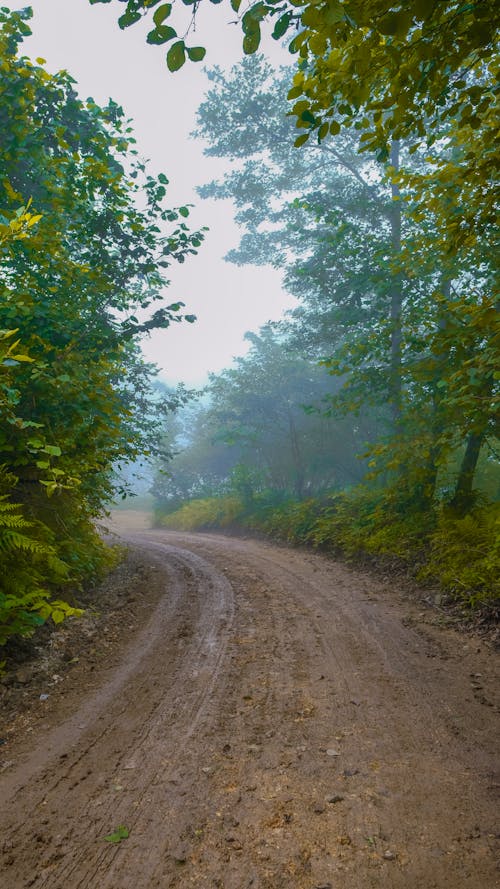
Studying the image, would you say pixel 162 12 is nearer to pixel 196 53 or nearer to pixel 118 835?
pixel 196 53

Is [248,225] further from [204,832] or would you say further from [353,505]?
[204,832]

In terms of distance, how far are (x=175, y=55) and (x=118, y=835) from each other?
154 inches

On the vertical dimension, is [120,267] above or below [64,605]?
above

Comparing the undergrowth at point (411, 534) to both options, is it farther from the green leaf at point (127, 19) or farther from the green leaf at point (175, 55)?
the green leaf at point (127, 19)

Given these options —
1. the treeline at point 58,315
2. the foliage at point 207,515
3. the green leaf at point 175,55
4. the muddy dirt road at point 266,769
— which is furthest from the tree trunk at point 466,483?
the foliage at point 207,515

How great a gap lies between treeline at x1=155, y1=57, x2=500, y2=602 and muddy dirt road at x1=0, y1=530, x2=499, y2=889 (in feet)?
8.31

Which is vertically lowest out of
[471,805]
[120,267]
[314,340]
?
[471,805]

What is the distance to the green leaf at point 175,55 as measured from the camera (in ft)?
6.85

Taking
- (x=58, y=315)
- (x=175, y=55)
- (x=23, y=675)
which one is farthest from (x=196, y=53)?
(x=23, y=675)

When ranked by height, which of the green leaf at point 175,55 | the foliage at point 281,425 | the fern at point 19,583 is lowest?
the fern at point 19,583

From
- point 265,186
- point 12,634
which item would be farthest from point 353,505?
point 265,186

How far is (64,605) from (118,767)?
55.6 inches

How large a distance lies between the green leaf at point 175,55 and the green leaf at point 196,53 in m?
0.04

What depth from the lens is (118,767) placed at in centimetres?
277
